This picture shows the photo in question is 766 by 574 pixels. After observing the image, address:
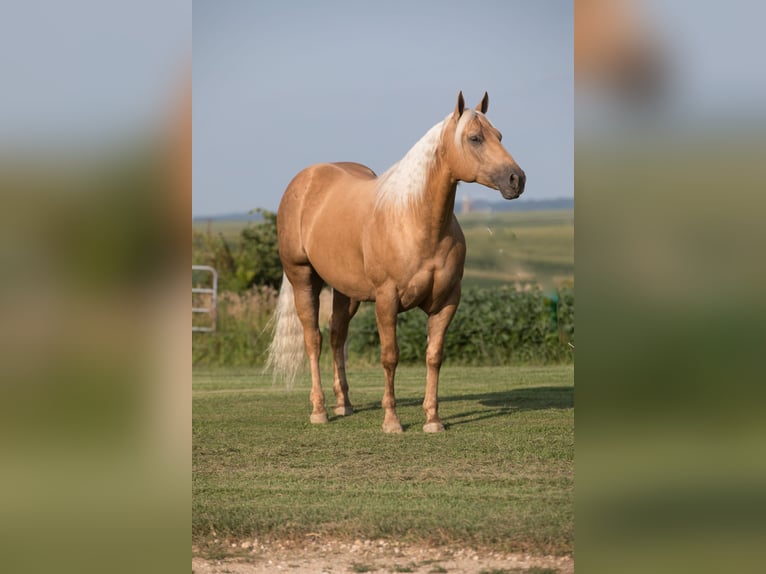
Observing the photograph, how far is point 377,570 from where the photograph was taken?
3.87m

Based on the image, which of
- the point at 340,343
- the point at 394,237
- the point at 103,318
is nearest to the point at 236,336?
the point at 340,343

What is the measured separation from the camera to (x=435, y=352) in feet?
24.1

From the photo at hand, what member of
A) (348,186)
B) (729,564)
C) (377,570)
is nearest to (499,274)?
(348,186)

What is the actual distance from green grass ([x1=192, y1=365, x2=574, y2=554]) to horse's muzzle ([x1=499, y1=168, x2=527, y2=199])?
1752 mm

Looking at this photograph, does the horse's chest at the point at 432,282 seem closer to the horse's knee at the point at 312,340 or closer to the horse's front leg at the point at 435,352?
the horse's front leg at the point at 435,352

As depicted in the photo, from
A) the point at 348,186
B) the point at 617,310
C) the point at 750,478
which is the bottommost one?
the point at 750,478

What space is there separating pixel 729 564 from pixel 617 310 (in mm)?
555

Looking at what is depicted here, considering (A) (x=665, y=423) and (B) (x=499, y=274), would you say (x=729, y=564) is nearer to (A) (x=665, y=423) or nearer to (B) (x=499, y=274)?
(A) (x=665, y=423)

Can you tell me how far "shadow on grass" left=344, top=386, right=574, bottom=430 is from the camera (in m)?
8.01

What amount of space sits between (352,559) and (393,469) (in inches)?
71.5

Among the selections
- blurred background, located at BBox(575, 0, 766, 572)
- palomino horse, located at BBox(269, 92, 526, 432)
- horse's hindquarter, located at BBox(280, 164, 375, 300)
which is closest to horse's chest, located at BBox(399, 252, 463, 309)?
palomino horse, located at BBox(269, 92, 526, 432)

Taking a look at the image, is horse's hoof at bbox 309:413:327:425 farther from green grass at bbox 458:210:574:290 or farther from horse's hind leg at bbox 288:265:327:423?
green grass at bbox 458:210:574:290

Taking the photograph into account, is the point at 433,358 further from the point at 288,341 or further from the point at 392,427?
the point at 288,341

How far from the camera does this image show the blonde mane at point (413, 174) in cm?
709
